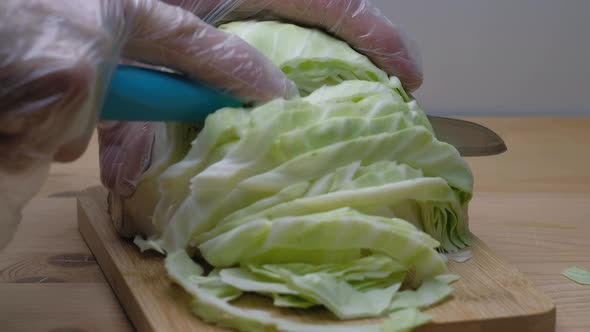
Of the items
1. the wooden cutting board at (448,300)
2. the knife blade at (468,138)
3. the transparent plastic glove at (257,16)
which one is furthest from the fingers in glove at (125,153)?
the knife blade at (468,138)

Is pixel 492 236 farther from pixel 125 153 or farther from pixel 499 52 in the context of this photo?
pixel 499 52

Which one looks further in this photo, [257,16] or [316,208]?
[257,16]

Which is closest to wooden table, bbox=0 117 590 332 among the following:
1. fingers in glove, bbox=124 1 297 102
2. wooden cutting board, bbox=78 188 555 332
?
wooden cutting board, bbox=78 188 555 332

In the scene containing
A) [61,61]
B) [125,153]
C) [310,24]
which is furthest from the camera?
[310,24]

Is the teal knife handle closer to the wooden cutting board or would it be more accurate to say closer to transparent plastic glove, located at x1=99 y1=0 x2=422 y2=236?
transparent plastic glove, located at x1=99 y1=0 x2=422 y2=236

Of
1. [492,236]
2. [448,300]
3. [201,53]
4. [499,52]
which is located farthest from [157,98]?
[499,52]

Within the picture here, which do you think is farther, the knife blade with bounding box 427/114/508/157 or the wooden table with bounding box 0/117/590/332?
the knife blade with bounding box 427/114/508/157

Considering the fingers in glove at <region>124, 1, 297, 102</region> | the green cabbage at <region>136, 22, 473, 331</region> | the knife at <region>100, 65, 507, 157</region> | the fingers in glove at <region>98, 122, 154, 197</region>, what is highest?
the fingers in glove at <region>124, 1, 297, 102</region>
